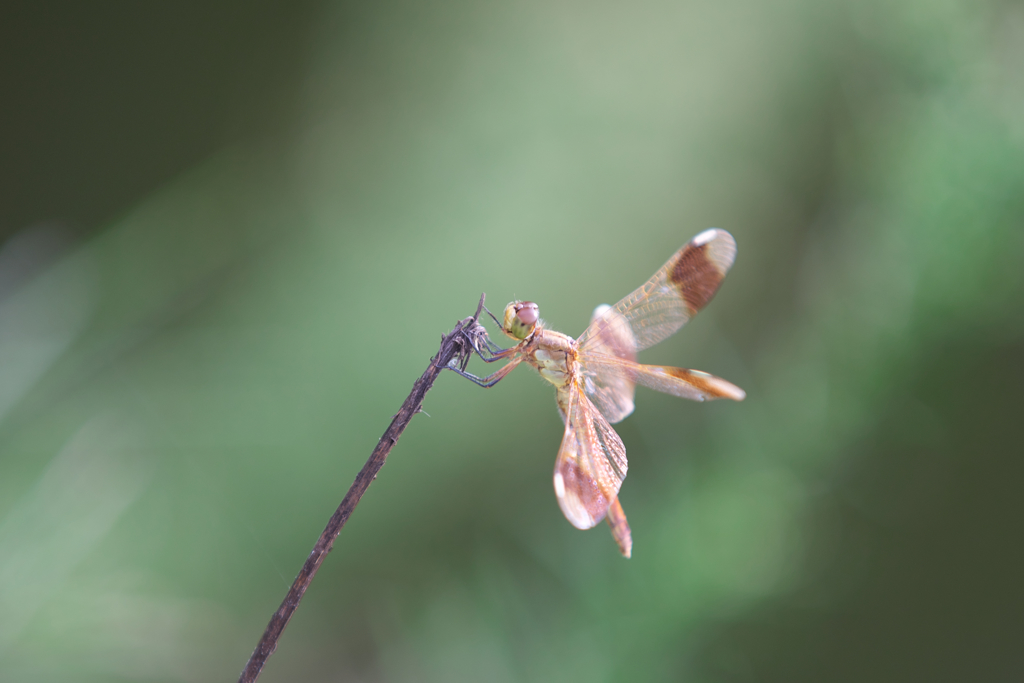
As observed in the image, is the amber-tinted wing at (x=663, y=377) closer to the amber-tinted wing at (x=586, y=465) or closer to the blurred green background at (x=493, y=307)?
the amber-tinted wing at (x=586, y=465)

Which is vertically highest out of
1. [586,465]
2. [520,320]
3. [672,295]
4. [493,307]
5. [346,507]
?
[493,307]

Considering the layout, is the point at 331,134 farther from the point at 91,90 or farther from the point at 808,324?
the point at 808,324

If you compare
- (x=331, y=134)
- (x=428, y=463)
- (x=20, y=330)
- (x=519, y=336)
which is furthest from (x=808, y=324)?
(x=20, y=330)

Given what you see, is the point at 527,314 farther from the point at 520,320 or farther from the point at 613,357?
the point at 613,357

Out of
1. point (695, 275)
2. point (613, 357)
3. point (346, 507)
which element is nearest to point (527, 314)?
point (613, 357)

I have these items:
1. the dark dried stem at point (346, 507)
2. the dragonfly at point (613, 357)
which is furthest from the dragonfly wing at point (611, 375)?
the dark dried stem at point (346, 507)

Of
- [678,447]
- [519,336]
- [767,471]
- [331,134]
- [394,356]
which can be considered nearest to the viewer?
[519,336]

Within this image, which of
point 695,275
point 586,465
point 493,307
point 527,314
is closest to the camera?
point 586,465
